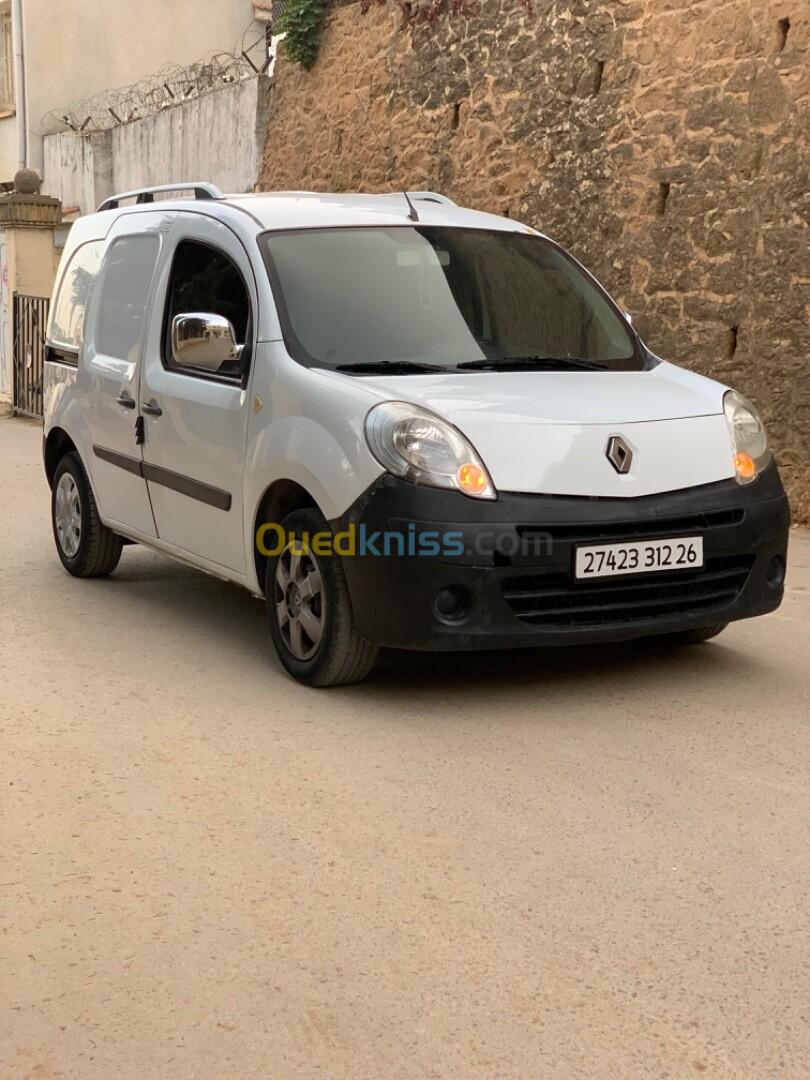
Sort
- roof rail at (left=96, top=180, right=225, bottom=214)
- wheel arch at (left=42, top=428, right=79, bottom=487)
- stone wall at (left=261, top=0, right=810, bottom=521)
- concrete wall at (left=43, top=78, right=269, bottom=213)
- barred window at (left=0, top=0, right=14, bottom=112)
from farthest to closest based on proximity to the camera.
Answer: barred window at (left=0, top=0, right=14, bottom=112) → concrete wall at (left=43, top=78, right=269, bottom=213) → stone wall at (left=261, top=0, right=810, bottom=521) → wheel arch at (left=42, top=428, right=79, bottom=487) → roof rail at (left=96, top=180, right=225, bottom=214)

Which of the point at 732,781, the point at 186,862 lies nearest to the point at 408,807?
the point at 186,862

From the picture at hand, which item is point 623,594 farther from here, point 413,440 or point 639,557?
point 413,440

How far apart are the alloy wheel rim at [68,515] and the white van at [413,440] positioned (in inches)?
24.5

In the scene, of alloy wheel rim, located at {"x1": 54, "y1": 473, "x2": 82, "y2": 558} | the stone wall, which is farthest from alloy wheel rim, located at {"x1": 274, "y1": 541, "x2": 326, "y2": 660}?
the stone wall

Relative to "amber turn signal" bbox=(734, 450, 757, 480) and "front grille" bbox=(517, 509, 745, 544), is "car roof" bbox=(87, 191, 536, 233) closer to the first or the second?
"amber turn signal" bbox=(734, 450, 757, 480)

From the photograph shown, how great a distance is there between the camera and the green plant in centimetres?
1700

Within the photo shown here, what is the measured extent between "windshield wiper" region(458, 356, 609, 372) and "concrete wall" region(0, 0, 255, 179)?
21.5 m

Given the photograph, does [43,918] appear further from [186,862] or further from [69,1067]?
[69,1067]

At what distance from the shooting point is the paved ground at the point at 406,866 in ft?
10.2

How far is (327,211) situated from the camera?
6848mm

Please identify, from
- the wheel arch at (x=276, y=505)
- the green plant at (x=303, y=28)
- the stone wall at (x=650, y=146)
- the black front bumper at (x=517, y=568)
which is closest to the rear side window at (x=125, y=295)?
the wheel arch at (x=276, y=505)

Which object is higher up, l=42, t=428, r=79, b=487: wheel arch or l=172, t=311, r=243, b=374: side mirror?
l=172, t=311, r=243, b=374: side mirror

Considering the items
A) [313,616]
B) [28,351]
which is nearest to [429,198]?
[313,616]

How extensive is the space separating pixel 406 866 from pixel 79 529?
4.53 metres
